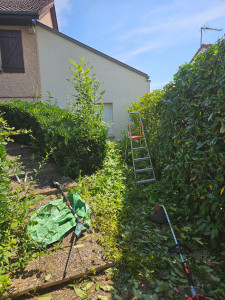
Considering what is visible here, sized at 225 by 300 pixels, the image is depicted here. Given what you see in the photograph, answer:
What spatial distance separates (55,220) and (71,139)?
2.06m

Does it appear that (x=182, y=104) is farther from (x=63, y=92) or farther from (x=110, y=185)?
(x=63, y=92)

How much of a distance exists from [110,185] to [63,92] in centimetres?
570

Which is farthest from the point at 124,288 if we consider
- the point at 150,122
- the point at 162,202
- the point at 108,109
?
the point at 108,109

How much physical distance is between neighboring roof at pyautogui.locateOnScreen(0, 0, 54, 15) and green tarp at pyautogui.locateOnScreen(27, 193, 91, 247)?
7725 millimetres

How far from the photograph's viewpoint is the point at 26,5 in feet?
25.2

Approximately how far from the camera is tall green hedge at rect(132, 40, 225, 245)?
233cm

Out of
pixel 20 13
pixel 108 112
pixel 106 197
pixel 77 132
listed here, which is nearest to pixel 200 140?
pixel 106 197

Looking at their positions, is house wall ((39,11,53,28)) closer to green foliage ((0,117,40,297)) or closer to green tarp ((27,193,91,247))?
green foliage ((0,117,40,297))

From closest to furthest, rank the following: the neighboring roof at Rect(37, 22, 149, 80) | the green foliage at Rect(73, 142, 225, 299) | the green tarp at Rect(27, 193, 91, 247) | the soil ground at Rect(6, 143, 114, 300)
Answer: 1. the soil ground at Rect(6, 143, 114, 300)
2. the green foliage at Rect(73, 142, 225, 299)
3. the green tarp at Rect(27, 193, 91, 247)
4. the neighboring roof at Rect(37, 22, 149, 80)

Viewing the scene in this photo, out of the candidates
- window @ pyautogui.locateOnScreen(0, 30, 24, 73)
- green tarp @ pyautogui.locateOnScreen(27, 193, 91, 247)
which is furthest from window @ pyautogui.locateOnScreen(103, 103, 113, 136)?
green tarp @ pyautogui.locateOnScreen(27, 193, 91, 247)

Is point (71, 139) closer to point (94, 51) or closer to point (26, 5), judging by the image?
point (94, 51)

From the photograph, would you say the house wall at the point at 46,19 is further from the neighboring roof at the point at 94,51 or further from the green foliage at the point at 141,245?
the green foliage at the point at 141,245

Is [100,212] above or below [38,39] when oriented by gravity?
below

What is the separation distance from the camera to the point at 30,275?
2033mm
